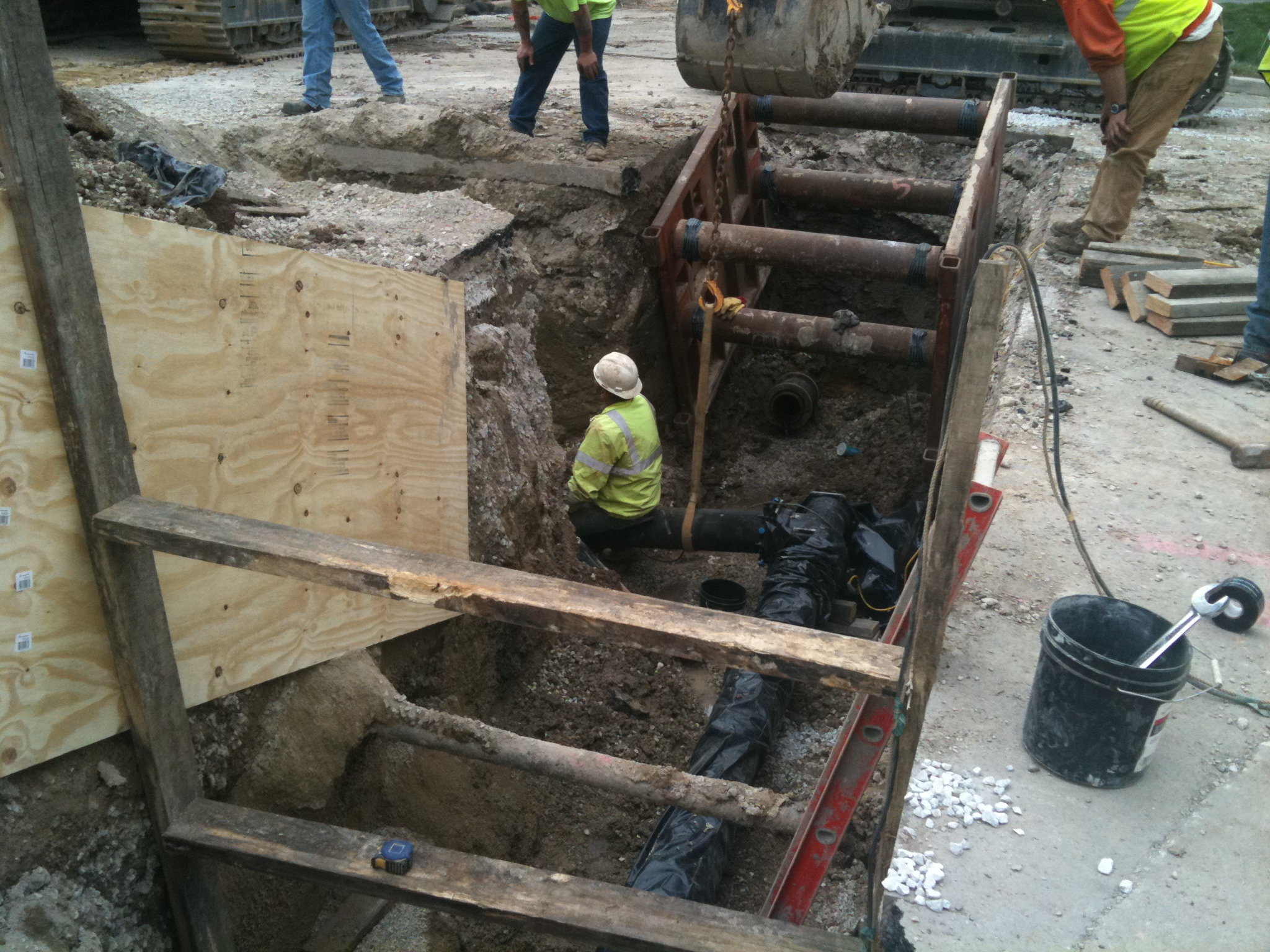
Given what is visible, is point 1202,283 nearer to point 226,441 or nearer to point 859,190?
point 859,190

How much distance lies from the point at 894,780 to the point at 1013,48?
9104 mm

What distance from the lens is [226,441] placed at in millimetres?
2896

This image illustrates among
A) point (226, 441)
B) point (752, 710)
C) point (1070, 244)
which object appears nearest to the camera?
point (226, 441)

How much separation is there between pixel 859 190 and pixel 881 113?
64cm

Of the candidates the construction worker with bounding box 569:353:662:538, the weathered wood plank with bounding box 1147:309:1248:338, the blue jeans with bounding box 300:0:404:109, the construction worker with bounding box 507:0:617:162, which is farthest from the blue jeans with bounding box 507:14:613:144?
the weathered wood plank with bounding box 1147:309:1248:338

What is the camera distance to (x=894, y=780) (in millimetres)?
2154

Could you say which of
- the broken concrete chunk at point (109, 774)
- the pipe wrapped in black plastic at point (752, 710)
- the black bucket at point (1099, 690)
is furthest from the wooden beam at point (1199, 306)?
the broken concrete chunk at point (109, 774)

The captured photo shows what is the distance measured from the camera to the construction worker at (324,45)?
7.22 metres

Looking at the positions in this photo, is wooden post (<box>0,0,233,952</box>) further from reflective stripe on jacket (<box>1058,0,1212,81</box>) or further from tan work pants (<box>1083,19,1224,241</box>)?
tan work pants (<box>1083,19,1224,241</box>)

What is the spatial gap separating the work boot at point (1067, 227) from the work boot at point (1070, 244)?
0.02 metres

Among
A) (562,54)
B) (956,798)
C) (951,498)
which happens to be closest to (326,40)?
(562,54)

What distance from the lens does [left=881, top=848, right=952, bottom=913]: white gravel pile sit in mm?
2586

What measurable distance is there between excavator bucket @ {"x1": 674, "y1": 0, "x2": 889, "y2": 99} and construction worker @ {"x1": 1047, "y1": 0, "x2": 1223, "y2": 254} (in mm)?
2179

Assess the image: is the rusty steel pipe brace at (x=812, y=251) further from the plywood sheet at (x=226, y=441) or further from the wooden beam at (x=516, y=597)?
the wooden beam at (x=516, y=597)
